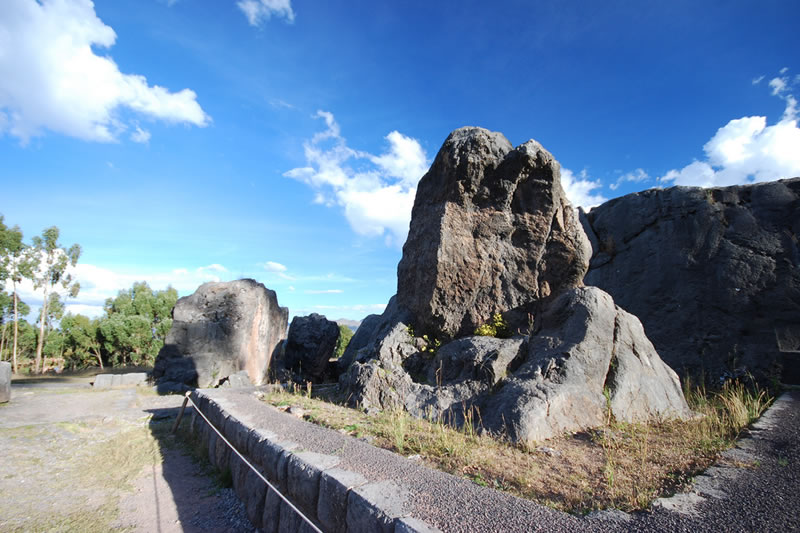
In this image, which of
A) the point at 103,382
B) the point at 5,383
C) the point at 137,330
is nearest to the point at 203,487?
the point at 5,383

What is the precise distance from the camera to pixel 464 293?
8.34 metres

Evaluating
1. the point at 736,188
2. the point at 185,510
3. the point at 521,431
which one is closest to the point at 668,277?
the point at 736,188

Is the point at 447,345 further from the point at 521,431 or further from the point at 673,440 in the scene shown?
the point at 673,440

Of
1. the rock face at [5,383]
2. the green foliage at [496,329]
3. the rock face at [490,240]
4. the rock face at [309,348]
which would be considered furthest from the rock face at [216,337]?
the green foliage at [496,329]

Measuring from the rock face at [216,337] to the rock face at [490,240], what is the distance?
7.35 metres

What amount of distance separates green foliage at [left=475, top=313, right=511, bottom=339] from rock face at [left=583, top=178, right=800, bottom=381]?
567 cm

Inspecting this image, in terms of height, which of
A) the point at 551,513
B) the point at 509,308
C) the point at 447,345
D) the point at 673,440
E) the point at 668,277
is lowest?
the point at 673,440

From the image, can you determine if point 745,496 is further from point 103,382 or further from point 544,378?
point 103,382

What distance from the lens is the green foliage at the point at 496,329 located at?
7.89m

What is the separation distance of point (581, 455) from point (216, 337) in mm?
12227

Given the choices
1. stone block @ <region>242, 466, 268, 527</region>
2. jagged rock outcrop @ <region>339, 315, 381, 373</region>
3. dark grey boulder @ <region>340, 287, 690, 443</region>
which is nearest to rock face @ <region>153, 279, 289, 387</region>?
jagged rock outcrop @ <region>339, 315, 381, 373</region>

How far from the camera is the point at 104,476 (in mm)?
5793

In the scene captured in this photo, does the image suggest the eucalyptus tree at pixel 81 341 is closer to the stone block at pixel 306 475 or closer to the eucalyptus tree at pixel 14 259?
the eucalyptus tree at pixel 14 259

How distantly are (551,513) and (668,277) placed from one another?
1176 centimetres
